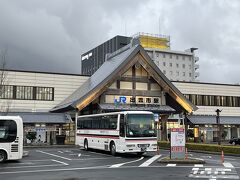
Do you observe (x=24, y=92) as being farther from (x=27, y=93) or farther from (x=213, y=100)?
(x=213, y=100)

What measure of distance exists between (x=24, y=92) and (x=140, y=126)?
24794mm

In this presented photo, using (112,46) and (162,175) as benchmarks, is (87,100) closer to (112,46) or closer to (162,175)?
(162,175)

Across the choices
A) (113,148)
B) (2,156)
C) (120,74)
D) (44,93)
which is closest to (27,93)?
(44,93)

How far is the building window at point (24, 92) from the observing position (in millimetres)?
45416

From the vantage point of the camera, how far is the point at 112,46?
438ft

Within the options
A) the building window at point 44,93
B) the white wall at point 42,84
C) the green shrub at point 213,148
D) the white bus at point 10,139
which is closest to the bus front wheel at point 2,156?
the white bus at point 10,139

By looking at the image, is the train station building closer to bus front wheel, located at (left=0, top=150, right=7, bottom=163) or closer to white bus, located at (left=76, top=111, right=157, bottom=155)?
white bus, located at (left=76, top=111, right=157, bottom=155)

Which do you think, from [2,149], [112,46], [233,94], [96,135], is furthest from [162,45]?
[2,149]

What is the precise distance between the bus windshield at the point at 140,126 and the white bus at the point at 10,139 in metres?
7.01

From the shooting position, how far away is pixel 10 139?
68.7 feet

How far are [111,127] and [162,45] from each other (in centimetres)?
10282

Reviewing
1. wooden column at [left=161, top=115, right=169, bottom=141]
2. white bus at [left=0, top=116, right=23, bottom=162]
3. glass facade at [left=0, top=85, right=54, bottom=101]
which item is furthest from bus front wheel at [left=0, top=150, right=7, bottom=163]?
wooden column at [left=161, top=115, right=169, bottom=141]

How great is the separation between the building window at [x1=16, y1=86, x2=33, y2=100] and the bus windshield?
79.1 feet

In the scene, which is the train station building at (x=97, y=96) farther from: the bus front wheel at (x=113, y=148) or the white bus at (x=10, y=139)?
the white bus at (x=10, y=139)
